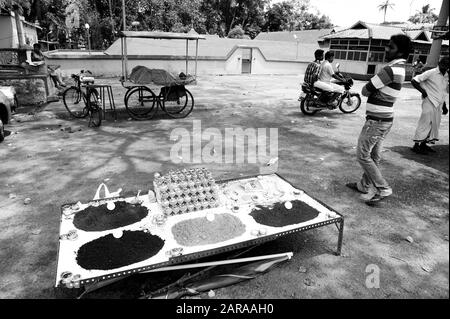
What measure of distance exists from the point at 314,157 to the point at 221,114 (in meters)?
4.65

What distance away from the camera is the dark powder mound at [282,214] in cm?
350

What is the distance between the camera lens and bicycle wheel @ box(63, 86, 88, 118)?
9702 millimetres

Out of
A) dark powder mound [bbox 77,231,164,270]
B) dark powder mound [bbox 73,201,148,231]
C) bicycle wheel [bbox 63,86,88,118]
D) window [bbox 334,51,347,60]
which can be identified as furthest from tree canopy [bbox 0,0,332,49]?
dark powder mound [bbox 77,231,164,270]

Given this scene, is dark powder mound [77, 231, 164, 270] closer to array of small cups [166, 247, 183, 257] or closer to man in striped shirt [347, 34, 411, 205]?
array of small cups [166, 247, 183, 257]

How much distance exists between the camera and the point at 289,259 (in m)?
3.50

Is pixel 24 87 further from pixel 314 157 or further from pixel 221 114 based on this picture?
pixel 314 157

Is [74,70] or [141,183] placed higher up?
[74,70]

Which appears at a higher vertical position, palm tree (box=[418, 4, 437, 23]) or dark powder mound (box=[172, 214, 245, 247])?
palm tree (box=[418, 4, 437, 23])

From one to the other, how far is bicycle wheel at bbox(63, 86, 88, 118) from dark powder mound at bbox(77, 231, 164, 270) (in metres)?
7.43

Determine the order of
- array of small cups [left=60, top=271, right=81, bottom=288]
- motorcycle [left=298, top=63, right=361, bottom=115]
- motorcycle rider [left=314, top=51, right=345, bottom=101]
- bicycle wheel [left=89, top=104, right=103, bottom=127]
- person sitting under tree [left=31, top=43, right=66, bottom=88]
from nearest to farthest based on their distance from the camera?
array of small cups [left=60, top=271, right=81, bottom=288], bicycle wheel [left=89, top=104, right=103, bottom=127], motorcycle rider [left=314, top=51, right=345, bottom=101], motorcycle [left=298, top=63, right=361, bottom=115], person sitting under tree [left=31, top=43, right=66, bottom=88]

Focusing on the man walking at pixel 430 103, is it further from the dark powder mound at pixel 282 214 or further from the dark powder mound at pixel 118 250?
the dark powder mound at pixel 118 250

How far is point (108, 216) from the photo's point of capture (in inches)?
138
